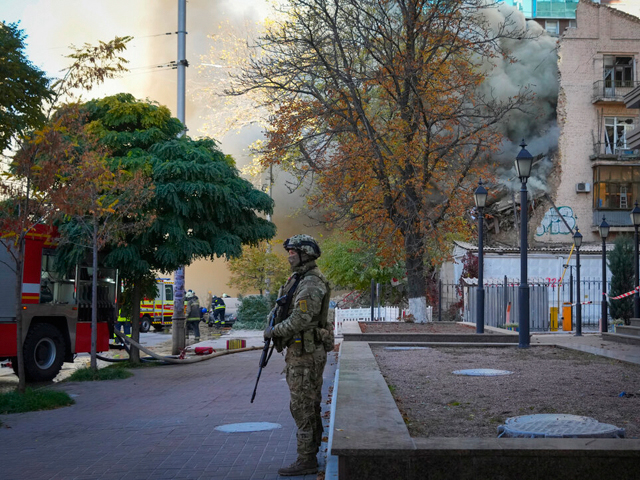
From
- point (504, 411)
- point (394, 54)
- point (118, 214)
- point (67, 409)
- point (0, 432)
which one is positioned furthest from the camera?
point (394, 54)

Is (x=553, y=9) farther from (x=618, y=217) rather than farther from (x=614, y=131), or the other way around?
(x=618, y=217)

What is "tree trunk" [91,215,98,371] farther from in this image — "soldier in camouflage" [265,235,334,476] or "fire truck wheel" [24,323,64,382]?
"soldier in camouflage" [265,235,334,476]

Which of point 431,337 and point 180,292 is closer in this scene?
point 431,337

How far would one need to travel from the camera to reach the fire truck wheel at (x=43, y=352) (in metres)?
13.8

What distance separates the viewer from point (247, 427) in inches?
330

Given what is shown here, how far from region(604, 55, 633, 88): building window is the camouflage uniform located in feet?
129

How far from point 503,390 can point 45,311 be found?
10.3m

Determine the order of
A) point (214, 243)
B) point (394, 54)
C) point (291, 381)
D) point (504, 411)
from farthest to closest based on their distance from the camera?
1. point (394, 54)
2. point (214, 243)
3. point (291, 381)
4. point (504, 411)

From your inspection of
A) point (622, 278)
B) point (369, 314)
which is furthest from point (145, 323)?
point (622, 278)

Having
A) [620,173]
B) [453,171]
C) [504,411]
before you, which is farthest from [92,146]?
[620,173]

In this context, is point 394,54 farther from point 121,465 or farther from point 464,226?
point 121,465

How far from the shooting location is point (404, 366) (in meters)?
9.44

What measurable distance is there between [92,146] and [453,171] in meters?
9.35

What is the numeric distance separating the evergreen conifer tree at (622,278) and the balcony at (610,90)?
17597 millimetres
